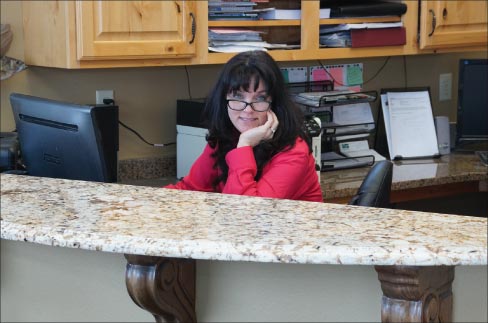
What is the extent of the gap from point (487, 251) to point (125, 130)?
2.41m

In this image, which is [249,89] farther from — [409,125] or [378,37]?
[409,125]

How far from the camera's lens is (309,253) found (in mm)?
1139

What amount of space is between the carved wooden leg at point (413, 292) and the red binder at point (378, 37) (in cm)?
221

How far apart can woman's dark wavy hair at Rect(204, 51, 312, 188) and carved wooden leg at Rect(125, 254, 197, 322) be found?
0.85 m

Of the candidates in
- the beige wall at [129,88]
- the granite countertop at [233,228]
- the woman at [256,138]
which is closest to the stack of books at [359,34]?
the beige wall at [129,88]

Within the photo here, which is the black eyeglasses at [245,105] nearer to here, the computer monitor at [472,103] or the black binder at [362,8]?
the black binder at [362,8]

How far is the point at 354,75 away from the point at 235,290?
247 centimetres

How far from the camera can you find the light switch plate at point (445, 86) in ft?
14.0

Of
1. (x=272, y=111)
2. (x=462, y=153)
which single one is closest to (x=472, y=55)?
(x=462, y=153)

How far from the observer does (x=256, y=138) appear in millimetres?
2340

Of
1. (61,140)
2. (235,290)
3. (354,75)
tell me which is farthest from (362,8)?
(235,290)

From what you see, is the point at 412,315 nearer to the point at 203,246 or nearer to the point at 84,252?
the point at 203,246

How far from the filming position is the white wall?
1548 millimetres

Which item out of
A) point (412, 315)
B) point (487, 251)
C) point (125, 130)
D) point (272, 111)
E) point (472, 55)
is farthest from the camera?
point (472, 55)
